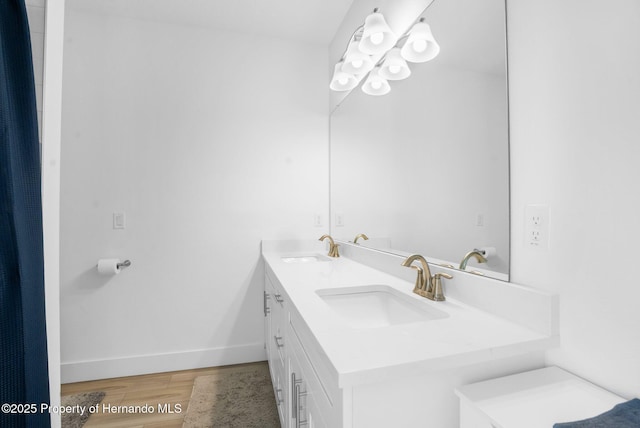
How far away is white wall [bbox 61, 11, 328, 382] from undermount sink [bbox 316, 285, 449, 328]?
117 centimetres

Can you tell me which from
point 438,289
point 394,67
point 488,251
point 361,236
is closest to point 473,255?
→ point 488,251

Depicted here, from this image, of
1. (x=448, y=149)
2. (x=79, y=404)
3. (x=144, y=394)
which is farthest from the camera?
(x=144, y=394)

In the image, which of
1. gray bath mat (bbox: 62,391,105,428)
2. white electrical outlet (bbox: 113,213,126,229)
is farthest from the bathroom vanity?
white electrical outlet (bbox: 113,213,126,229)

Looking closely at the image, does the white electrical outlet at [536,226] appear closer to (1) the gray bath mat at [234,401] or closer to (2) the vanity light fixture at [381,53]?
(2) the vanity light fixture at [381,53]

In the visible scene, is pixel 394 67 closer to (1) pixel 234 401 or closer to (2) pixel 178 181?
(2) pixel 178 181

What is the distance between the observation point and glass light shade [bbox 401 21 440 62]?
3.84 feet

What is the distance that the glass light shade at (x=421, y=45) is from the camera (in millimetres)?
1171

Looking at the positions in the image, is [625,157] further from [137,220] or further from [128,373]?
[128,373]

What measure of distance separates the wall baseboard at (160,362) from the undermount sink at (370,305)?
134 cm

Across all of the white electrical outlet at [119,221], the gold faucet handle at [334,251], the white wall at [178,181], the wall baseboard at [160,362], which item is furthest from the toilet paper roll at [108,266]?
the gold faucet handle at [334,251]

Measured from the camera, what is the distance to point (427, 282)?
1041 mm

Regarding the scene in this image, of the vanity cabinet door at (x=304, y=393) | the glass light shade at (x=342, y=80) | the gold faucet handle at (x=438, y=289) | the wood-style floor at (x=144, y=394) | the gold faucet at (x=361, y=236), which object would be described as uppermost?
the glass light shade at (x=342, y=80)

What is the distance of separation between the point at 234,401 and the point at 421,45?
2118 millimetres

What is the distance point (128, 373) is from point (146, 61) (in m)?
2.22
